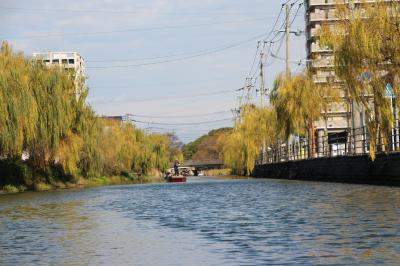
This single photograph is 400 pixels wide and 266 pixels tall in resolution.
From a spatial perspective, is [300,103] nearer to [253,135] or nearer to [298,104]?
[298,104]

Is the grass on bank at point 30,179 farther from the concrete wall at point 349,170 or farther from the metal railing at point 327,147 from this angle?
the metal railing at point 327,147

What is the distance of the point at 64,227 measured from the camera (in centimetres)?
1767

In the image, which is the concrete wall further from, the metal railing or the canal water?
the canal water

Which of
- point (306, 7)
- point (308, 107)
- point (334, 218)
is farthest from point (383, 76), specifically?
point (306, 7)

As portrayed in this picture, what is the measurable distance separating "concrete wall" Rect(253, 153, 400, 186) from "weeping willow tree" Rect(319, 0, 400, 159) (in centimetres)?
114

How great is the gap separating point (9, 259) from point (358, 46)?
2008cm

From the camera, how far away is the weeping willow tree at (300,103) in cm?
5516

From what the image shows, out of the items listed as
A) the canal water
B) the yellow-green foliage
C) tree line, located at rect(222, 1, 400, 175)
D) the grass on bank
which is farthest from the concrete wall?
the grass on bank

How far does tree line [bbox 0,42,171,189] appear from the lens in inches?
1596

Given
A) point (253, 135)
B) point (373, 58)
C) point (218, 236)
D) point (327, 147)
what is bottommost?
point (218, 236)

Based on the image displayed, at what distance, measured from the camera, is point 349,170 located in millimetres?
37531

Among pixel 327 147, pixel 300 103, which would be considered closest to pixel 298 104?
pixel 300 103

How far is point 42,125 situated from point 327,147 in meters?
18.8

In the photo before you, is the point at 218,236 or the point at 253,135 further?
the point at 253,135
